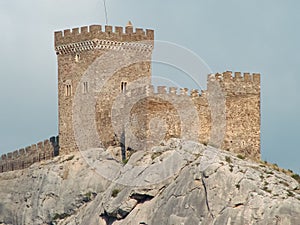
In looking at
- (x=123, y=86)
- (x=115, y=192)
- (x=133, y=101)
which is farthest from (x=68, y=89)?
(x=115, y=192)

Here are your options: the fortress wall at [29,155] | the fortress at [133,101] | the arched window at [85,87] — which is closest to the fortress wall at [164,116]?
the fortress at [133,101]

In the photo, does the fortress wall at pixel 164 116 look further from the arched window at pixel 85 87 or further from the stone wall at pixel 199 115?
the arched window at pixel 85 87

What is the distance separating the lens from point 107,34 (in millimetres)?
90250

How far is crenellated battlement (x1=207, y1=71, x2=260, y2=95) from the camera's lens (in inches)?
3447

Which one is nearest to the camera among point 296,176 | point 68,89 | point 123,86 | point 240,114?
point 296,176

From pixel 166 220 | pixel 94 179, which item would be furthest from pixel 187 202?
pixel 94 179

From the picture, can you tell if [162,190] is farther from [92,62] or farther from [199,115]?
[92,62]

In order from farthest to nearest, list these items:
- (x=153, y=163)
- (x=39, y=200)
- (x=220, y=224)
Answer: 1. (x=39, y=200)
2. (x=153, y=163)
3. (x=220, y=224)

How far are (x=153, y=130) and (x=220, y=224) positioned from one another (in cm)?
812

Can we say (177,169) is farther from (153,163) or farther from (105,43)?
(105,43)

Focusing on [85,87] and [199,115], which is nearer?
[199,115]

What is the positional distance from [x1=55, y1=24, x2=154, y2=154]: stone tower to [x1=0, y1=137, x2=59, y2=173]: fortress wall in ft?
7.98

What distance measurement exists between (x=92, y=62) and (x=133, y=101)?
4036mm

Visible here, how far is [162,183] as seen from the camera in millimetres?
84875
